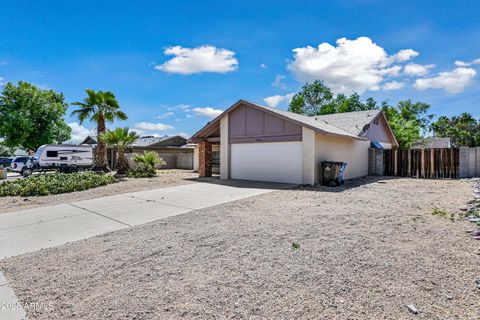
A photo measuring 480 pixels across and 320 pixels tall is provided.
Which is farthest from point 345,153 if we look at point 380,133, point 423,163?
point 380,133

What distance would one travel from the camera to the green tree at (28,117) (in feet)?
86.5

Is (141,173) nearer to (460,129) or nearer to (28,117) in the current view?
(28,117)

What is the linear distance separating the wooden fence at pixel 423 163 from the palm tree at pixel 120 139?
638 inches

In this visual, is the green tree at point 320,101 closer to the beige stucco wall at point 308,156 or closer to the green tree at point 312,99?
the green tree at point 312,99

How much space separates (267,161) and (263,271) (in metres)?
10.3

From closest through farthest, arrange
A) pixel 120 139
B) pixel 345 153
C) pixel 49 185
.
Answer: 1. pixel 49 185
2. pixel 345 153
3. pixel 120 139

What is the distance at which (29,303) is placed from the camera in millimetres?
2777

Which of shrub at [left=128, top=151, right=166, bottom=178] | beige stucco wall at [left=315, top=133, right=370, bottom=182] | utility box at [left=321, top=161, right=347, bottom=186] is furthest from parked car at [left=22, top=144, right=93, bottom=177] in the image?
utility box at [left=321, top=161, right=347, bottom=186]

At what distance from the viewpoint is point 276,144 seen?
1308 centimetres

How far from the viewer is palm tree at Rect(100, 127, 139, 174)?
1590 cm

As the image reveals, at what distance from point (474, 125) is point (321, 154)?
45286mm

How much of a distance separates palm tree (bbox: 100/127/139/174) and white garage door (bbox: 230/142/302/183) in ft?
21.7

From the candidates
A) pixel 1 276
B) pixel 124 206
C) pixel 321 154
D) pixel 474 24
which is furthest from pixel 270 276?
pixel 474 24

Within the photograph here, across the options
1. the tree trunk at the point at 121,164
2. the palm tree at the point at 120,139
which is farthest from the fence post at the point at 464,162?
the tree trunk at the point at 121,164
